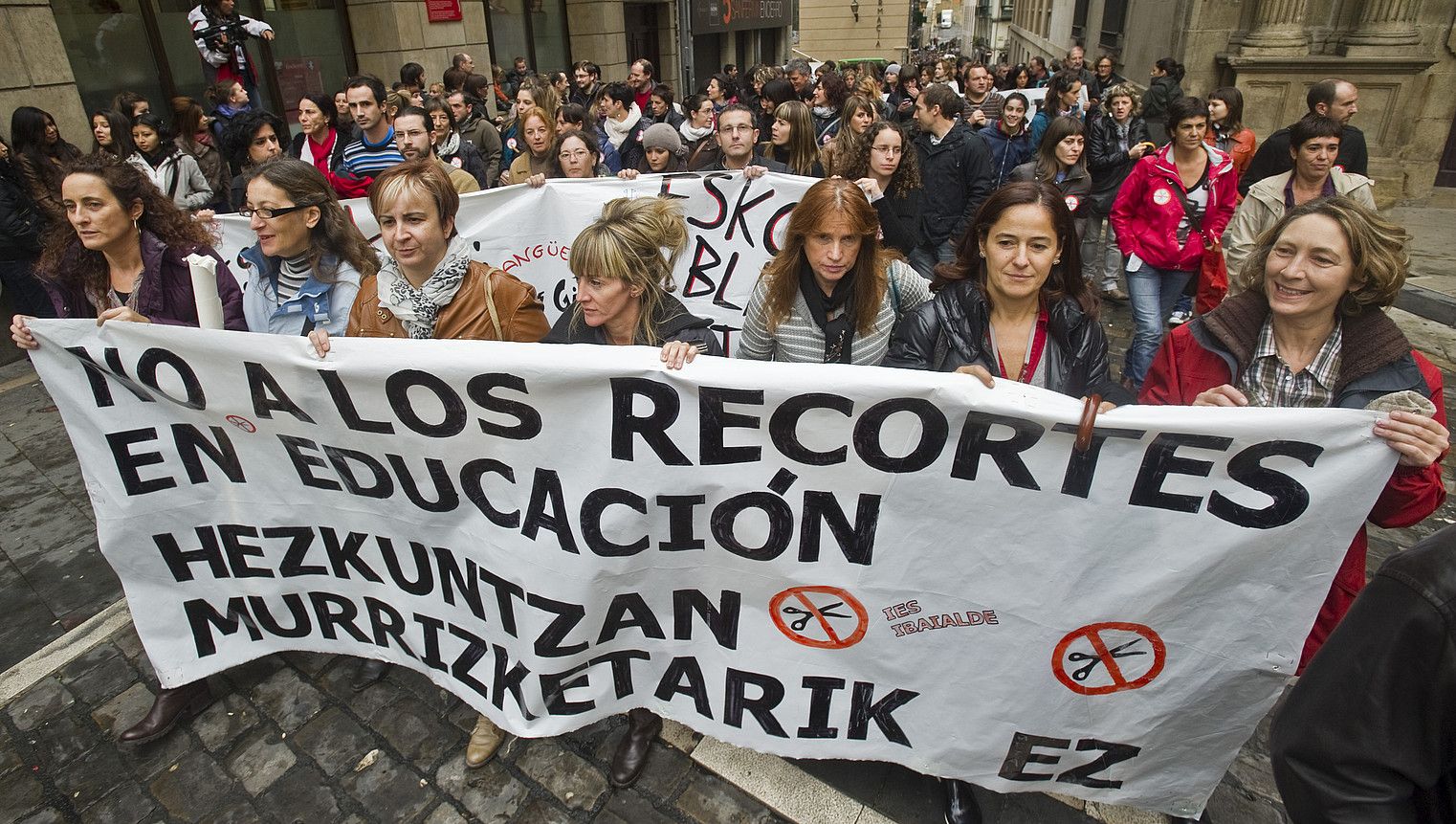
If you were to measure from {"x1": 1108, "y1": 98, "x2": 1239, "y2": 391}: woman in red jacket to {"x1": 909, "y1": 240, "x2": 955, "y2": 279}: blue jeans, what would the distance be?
3.48ft

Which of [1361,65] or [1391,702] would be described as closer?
[1391,702]

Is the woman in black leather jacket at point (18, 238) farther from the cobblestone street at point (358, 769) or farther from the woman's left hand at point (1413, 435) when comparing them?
the woman's left hand at point (1413, 435)

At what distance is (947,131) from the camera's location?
566 centimetres

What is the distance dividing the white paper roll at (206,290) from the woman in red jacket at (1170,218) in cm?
484

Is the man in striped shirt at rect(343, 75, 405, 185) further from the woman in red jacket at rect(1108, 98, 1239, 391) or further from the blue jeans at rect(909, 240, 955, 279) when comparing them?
the woman in red jacket at rect(1108, 98, 1239, 391)

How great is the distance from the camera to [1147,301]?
5.09 meters

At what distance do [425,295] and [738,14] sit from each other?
28.0m

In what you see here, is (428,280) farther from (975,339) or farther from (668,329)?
(975,339)

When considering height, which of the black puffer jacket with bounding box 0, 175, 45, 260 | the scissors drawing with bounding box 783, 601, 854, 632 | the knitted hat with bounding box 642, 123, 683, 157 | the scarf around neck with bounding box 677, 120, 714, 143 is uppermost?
the knitted hat with bounding box 642, 123, 683, 157

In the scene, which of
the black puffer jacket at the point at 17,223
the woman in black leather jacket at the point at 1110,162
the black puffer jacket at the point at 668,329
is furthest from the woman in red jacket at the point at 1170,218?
the black puffer jacket at the point at 17,223

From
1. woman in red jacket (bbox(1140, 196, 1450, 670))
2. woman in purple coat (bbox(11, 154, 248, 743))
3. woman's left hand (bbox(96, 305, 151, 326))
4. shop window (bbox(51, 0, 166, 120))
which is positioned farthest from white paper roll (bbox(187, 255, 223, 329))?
shop window (bbox(51, 0, 166, 120))

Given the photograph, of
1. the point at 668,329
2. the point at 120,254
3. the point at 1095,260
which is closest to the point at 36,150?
the point at 120,254

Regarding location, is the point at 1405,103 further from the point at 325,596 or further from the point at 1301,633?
the point at 325,596

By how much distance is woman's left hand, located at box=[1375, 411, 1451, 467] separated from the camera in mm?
1791
